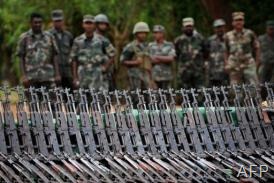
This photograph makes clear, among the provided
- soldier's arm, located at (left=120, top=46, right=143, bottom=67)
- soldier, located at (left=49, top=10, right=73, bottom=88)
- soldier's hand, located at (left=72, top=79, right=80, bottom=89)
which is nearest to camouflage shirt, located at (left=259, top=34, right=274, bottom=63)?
soldier's arm, located at (left=120, top=46, right=143, bottom=67)

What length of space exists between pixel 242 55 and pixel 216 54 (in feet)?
2.07

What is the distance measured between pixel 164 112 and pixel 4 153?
89.7 inches

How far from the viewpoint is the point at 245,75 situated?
17.7 metres

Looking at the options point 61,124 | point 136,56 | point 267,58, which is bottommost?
point 61,124

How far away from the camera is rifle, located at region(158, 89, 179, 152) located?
13.3 m

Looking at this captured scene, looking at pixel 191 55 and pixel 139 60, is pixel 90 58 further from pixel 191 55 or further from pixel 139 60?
pixel 191 55

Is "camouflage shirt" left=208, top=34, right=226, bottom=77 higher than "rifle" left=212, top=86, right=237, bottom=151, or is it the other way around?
"camouflage shirt" left=208, top=34, right=226, bottom=77

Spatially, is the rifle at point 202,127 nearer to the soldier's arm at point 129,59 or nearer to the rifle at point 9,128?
the rifle at point 9,128

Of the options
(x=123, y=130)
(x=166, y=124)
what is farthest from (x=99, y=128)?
(x=166, y=124)

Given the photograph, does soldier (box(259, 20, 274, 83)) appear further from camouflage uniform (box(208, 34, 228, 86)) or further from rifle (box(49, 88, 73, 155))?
rifle (box(49, 88, 73, 155))

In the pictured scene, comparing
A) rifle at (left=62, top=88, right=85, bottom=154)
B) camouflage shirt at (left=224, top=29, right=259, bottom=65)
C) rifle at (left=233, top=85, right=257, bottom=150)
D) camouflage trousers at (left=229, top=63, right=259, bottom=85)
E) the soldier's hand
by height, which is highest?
camouflage shirt at (left=224, top=29, right=259, bottom=65)

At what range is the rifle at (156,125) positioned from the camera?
13273 mm

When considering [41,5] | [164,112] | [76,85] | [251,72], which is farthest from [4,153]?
[41,5]

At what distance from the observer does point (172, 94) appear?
1385cm
